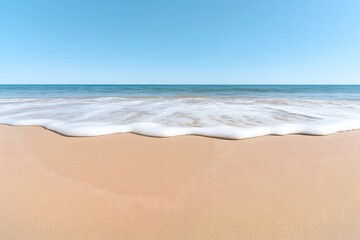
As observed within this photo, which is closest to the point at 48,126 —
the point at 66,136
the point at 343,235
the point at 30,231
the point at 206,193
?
the point at 66,136

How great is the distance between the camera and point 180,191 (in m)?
1.85

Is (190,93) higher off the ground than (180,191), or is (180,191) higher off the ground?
(190,93)

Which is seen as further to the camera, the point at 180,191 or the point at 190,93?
the point at 190,93

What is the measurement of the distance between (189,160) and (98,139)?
1.95 metres

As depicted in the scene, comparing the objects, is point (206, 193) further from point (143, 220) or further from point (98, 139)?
point (98, 139)

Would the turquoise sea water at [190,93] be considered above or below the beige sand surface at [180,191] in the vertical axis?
above

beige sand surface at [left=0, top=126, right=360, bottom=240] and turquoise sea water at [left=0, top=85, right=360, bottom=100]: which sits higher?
turquoise sea water at [left=0, top=85, right=360, bottom=100]

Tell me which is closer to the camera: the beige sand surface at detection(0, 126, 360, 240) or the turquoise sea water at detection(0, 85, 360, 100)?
the beige sand surface at detection(0, 126, 360, 240)

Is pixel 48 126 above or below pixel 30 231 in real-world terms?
above

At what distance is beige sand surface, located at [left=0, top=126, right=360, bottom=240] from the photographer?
4.61ft

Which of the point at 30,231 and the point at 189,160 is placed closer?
the point at 30,231

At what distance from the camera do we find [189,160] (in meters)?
2.55

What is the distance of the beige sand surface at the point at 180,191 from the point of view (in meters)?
1.41

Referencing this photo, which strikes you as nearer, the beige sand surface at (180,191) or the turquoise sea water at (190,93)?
the beige sand surface at (180,191)
